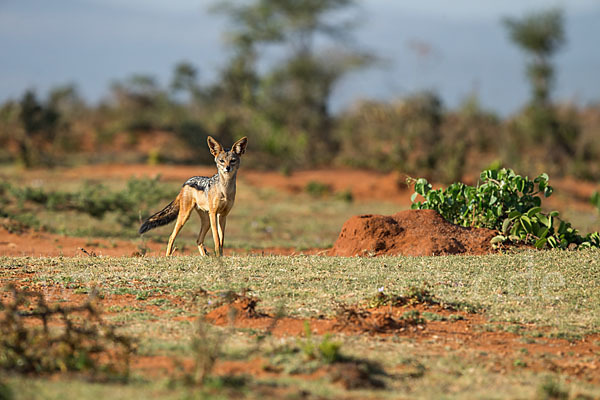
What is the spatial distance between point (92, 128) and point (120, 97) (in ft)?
16.1

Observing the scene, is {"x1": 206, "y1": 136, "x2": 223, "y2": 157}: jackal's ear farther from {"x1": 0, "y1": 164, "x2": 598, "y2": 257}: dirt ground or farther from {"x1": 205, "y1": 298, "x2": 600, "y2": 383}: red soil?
{"x1": 0, "y1": 164, "x2": 598, "y2": 257}: dirt ground

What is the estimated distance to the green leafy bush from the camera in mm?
11172

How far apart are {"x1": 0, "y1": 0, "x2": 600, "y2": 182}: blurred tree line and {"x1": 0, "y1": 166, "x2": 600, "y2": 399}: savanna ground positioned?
18566mm

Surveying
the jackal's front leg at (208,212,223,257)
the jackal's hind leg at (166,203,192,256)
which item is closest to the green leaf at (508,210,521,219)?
the jackal's front leg at (208,212,223,257)

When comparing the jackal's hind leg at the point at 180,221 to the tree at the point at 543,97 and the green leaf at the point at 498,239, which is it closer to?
the green leaf at the point at 498,239

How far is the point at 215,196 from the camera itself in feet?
35.0

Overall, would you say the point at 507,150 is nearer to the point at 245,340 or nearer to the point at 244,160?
the point at 244,160

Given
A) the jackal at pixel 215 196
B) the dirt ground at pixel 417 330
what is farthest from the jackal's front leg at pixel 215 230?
the dirt ground at pixel 417 330

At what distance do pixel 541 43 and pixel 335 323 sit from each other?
132 ft

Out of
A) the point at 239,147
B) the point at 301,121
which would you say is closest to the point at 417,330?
the point at 239,147

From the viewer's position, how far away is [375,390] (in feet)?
19.1

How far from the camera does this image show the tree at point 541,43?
43188 mm

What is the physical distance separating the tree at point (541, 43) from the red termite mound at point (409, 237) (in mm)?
34124

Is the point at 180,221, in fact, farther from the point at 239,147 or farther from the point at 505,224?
the point at 505,224
